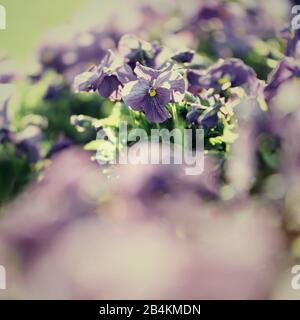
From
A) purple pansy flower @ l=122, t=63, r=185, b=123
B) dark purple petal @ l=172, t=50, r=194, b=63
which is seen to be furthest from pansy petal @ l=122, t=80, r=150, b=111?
dark purple petal @ l=172, t=50, r=194, b=63

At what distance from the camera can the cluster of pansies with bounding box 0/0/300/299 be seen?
4.12ft

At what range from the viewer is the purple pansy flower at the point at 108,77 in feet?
4.04

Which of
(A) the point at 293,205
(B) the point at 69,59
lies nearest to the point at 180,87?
(B) the point at 69,59

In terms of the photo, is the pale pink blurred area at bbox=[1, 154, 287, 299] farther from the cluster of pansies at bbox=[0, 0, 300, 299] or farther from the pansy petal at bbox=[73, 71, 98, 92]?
the pansy petal at bbox=[73, 71, 98, 92]

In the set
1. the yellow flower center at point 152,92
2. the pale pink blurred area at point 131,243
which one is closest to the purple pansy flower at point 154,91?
the yellow flower center at point 152,92

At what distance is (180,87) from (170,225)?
323 millimetres

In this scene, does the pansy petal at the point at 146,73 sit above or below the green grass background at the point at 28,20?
below

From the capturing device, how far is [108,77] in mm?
1232

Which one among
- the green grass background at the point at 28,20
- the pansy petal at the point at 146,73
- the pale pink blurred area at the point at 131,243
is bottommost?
the pale pink blurred area at the point at 131,243

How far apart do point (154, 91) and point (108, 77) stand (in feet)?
0.36

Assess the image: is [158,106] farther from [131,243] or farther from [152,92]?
[131,243]

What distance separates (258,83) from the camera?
4.16 ft

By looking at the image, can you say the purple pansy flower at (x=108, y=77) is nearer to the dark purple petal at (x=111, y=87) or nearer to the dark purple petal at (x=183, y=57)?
the dark purple petal at (x=111, y=87)
